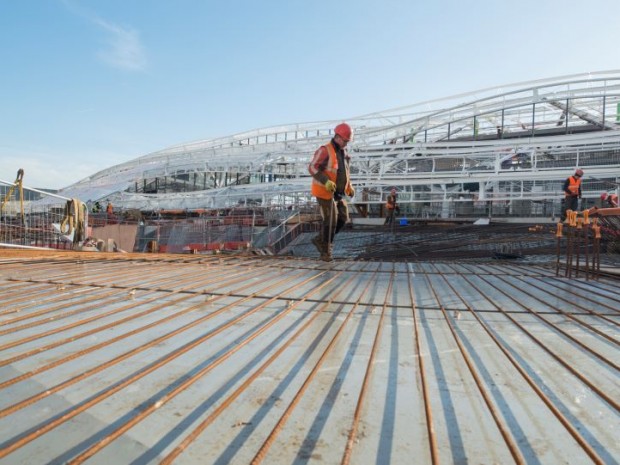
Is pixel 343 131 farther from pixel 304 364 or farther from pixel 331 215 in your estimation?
pixel 304 364

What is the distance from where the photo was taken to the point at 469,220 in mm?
15352

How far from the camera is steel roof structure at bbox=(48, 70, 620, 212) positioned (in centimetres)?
1426

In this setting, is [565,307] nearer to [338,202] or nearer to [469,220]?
[338,202]

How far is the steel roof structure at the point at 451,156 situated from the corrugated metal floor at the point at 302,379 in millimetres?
12286

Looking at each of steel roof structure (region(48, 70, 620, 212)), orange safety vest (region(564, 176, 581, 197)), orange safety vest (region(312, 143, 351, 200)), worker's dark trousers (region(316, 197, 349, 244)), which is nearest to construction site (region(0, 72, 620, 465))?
worker's dark trousers (region(316, 197, 349, 244))

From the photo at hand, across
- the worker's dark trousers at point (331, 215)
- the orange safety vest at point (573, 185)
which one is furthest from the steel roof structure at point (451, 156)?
the worker's dark trousers at point (331, 215)

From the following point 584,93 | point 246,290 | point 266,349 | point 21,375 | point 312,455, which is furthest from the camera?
point 584,93

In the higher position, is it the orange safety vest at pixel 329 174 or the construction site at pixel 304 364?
the orange safety vest at pixel 329 174

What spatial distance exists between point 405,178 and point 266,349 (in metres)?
14.6

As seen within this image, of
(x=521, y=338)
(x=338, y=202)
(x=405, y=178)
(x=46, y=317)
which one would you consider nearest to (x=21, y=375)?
(x=46, y=317)

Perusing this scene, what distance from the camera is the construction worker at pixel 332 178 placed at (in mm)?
5711

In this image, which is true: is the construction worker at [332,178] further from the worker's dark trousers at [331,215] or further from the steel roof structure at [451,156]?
the steel roof structure at [451,156]

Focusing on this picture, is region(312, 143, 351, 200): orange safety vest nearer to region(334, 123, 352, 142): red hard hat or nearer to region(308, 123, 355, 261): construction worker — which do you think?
region(308, 123, 355, 261): construction worker

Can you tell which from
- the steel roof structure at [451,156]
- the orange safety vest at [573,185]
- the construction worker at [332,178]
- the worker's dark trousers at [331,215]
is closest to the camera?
the construction worker at [332,178]
